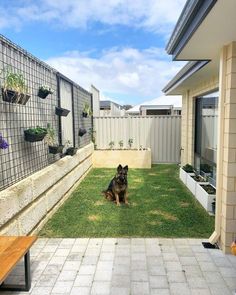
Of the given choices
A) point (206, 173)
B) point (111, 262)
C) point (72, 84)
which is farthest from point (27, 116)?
point (206, 173)

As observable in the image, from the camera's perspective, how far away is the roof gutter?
7.68 feet

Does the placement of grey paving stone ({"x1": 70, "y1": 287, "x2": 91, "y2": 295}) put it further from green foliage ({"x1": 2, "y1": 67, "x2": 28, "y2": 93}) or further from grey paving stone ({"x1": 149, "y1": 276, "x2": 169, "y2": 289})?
green foliage ({"x1": 2, "y1": 67, "x2": 28, "y2": 93})

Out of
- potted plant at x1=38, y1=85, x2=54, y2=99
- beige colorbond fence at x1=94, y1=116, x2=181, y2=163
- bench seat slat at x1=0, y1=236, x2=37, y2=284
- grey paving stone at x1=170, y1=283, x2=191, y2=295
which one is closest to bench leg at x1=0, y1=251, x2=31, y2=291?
bench seat slat at x1=0, y1=236, x2=37, y2=284

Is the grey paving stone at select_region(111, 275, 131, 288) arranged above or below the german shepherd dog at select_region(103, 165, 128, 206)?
below

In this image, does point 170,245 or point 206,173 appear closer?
Answer: point 170,245

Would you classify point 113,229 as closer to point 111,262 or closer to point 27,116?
point 111,262

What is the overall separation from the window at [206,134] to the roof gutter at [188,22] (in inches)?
104

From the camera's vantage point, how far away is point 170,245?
145 inches

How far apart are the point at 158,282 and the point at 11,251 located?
1.53 meters

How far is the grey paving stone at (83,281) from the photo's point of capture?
280cm

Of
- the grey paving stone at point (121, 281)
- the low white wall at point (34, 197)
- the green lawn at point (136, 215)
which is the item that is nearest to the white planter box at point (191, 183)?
the green lawn at point (136, 215)

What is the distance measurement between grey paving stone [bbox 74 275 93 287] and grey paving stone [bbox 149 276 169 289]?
65cm

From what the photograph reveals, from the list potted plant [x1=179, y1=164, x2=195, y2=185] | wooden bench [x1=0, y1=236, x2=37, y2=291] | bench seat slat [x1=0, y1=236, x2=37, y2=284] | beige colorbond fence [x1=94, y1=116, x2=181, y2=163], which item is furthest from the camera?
beige colorbond fence [x1=94, y1=116, x2=181, y2=163]

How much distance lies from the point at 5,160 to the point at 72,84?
4257 mm
